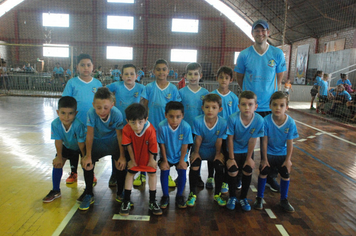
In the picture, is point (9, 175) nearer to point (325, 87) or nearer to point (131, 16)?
point (325, 87)

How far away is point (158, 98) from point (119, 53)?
17.4m

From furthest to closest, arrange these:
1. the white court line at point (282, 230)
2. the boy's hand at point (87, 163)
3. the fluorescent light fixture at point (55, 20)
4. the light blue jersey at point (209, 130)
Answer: the fluorescent light fixture at point (55, 20), the light blue jersey at point (209, 130), the boy's hand at point (87, 163), the white court line at point (282, 230)

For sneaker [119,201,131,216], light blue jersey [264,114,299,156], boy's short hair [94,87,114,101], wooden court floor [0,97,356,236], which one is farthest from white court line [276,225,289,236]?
boy's short hair [94,87,114,101]

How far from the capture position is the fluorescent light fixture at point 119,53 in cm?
1898

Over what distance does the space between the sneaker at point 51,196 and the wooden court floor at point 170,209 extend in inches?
2.1

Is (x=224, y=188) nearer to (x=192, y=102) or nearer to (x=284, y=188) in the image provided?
(x=284, y=188)

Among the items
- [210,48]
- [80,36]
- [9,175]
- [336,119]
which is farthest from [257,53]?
[80,36]

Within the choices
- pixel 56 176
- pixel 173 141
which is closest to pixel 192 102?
pixel 173 141

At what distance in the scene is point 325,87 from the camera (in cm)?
917

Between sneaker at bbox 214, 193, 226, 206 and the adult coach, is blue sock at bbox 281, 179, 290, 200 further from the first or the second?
the adult coach

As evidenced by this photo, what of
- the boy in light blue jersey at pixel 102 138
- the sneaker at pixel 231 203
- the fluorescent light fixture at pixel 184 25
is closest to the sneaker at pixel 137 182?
the boy in light blue jersey at pixel 102 138

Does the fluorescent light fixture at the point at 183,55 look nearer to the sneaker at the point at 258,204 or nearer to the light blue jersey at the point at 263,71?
the light blue jersey at the point at 263,71

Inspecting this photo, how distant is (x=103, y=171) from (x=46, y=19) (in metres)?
19.4

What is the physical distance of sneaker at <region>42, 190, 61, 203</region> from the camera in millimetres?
2543
